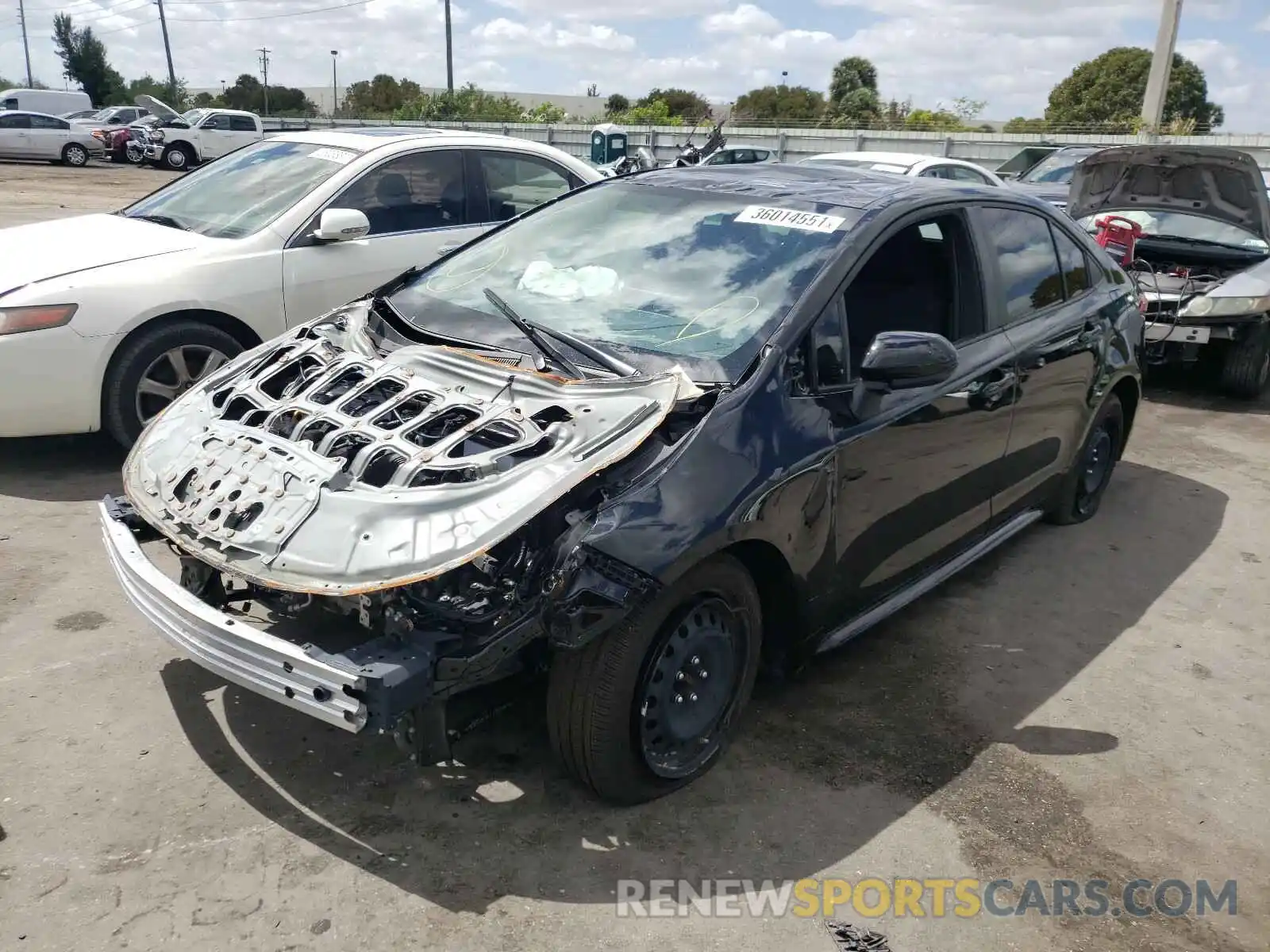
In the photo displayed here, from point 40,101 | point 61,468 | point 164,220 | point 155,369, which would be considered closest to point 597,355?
point 155,369

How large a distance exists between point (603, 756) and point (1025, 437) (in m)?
2.47

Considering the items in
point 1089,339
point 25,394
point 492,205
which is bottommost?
point 25,394

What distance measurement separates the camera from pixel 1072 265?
15.8ft

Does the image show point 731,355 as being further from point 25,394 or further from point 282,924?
point 25,394

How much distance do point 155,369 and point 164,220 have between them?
45.9 inches

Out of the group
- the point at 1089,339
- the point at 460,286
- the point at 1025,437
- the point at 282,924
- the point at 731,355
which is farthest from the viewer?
the point at 1089,339

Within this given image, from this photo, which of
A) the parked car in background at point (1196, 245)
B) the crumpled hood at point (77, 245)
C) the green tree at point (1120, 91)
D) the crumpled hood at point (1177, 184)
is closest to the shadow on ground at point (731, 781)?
the crumpled hood at point (77, 245)

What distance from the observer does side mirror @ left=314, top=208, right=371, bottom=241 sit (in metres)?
5.45

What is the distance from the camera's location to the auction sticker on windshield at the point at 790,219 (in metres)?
3.56

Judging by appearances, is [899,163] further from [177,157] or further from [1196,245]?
[177,157]

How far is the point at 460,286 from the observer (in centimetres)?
395

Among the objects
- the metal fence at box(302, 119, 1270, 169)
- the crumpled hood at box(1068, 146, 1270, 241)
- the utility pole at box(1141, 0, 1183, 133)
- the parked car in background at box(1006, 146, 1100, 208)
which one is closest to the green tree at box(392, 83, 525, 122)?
the metal fence at box(302, 119, 1270, 169)

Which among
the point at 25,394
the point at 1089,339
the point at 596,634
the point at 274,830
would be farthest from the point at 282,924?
the point at 1089,339

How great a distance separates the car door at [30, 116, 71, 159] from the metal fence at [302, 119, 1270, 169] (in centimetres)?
1175
